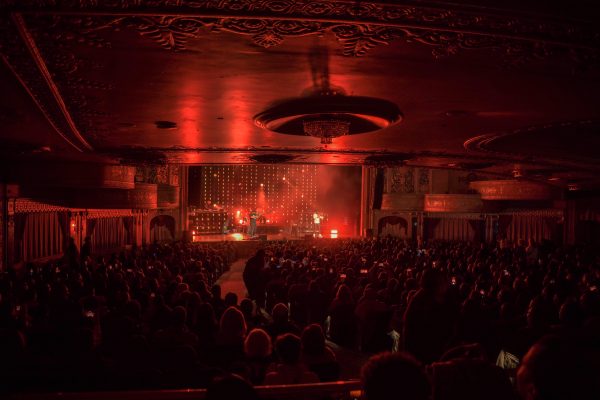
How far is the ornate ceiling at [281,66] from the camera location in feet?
11.6

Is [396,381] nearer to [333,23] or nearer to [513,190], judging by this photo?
[333,23]

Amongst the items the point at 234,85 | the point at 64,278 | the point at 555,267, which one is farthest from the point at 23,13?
the point at 555,267

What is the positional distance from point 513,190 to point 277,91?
19147 mm

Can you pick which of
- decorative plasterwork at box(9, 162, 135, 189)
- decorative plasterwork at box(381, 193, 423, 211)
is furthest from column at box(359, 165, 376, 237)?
decorative plasterwork at box(9, 162, 135, 189)

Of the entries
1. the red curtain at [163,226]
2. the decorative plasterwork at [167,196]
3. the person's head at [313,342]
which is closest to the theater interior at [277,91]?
the person's head at [313,342]

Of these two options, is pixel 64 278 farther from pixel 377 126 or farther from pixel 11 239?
pixel 377 126

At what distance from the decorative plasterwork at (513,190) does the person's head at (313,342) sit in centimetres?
1887

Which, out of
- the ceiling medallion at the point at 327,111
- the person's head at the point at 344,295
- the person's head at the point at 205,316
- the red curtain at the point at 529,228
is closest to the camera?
the ceiling medallion at the point at 327,111

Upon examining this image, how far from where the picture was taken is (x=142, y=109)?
289 inches

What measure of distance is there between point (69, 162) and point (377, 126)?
9921 millimetres

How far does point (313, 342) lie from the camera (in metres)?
5.17

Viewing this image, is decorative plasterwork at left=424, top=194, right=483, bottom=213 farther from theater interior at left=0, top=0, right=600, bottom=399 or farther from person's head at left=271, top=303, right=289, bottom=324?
person's head at left=271, top=303, right=289, bottom=324

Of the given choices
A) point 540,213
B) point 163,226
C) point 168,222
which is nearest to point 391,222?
point 540,213

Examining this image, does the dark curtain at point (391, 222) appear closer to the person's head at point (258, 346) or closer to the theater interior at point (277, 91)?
the theater interior at point (277, 91)
